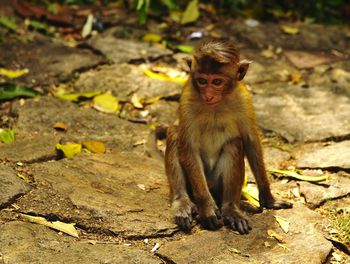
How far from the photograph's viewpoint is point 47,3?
9984 mm

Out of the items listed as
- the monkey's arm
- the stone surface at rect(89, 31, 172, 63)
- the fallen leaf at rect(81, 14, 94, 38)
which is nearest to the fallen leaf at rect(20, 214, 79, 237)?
the monkey's arm

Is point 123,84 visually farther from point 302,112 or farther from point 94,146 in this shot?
point 302,112

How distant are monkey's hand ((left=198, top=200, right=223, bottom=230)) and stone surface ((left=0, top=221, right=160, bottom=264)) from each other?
2.47 feet

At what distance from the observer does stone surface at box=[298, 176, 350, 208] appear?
5.93 meters

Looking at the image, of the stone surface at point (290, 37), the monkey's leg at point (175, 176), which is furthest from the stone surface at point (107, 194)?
the stone surface at point (290, 37)

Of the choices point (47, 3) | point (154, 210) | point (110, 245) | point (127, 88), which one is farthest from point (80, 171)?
point (47, 3)

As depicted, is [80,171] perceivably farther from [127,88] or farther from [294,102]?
[294,102]

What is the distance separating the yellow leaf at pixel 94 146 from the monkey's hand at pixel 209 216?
5.19 feet

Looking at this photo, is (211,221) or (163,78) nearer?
(211,221)

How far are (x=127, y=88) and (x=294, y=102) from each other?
85.4 inches

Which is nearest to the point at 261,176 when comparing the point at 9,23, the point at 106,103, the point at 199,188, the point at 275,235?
the point at 199,188

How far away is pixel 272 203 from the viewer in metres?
5.69

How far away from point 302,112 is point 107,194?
3.23 meters

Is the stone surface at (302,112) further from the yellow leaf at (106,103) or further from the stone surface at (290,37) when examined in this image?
the yellow leaf at (106,103)
